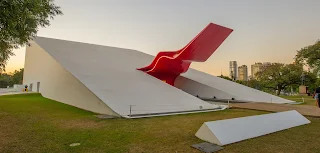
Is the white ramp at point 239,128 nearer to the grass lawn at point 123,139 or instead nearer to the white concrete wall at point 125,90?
the grass lawn at point 123,139

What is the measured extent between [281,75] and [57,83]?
27.8m

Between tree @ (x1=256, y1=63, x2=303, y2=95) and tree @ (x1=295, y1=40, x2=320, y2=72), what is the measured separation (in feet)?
16.9

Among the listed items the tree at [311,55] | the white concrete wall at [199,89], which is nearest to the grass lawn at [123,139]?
the white concrete wall at [199,89]

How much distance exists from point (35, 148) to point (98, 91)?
4.39 m

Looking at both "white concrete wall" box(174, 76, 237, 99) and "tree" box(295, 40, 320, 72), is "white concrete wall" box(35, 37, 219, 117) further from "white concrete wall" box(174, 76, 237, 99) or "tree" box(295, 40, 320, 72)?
"tree" box(295, 40, 320, 72)

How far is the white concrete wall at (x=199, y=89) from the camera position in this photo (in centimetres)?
1280

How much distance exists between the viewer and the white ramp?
3629 mm

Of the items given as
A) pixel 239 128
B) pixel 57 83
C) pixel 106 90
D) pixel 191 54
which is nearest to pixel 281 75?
pixel 191 54

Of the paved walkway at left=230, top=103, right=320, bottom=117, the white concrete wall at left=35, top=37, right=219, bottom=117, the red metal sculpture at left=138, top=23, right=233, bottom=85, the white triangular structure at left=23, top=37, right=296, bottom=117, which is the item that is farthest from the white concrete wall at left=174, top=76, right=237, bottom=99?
the white concrete wall at left=35, top=37, right=219, bottom=117

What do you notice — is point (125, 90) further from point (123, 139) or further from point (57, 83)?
point (123, 139)

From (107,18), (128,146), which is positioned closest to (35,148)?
(128,146)

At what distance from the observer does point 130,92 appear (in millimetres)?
8328

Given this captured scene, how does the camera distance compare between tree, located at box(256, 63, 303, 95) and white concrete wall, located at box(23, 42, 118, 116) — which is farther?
tree, located at box(256, 63, 303, 95)

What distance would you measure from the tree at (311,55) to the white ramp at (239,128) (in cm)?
1876
